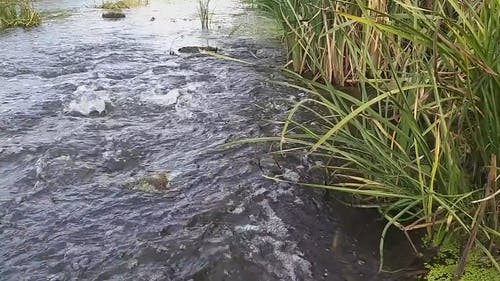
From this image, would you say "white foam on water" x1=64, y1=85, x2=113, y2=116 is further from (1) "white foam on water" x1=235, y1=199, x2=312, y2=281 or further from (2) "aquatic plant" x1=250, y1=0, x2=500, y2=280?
(2) "aquatic plant" x1=250, y1=0, x2=500, y2=280

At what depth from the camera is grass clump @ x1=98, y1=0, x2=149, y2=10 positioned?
11406mm

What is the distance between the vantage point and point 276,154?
3.37m

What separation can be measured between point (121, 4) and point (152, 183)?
31.9 feet

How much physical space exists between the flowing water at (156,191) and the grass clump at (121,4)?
5.71 metres

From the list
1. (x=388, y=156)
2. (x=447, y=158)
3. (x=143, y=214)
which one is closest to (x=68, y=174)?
(x=143, y=214)

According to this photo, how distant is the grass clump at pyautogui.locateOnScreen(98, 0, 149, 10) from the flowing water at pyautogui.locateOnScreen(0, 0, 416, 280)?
571 centimetres

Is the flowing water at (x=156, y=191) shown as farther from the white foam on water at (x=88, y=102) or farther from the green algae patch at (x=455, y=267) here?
the green algae patch at (x=455, y=267)

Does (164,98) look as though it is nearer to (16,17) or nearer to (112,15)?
(16,17)

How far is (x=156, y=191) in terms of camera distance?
118 inches

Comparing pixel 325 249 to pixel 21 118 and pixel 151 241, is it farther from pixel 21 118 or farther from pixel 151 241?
pixel 21 118

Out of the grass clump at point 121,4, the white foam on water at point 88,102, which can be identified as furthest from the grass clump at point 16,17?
the white foam on water at point 88,102

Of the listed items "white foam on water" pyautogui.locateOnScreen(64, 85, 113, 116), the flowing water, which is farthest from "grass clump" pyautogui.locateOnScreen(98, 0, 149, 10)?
"white foam on water" pyautogui.locateOnScreen(64, 85, 113, 116)

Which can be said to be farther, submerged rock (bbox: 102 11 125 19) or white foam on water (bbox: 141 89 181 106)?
submerged rock (bbox: 102 11 125 19)

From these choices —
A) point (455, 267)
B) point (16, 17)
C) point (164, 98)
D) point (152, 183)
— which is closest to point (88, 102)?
point (164, 98)
